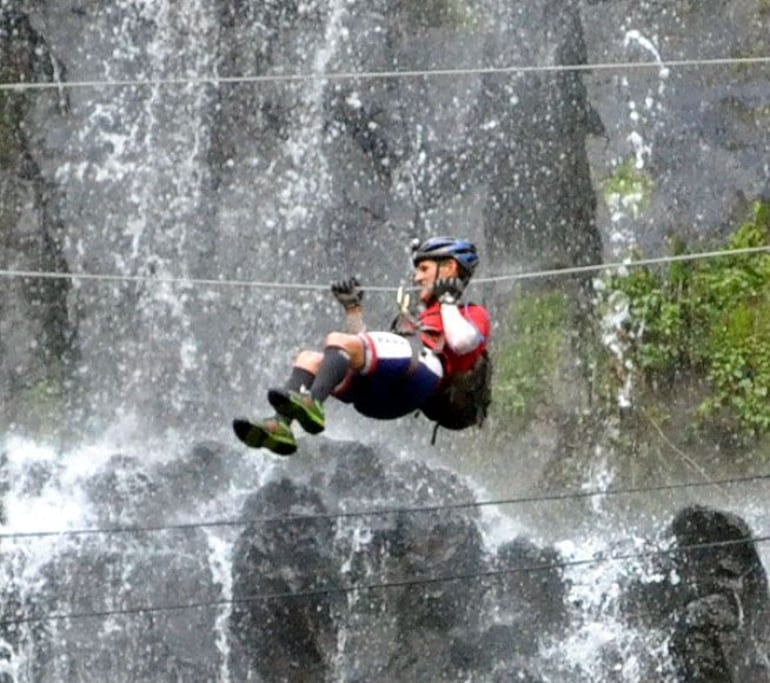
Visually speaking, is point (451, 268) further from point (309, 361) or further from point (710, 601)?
point (710, 601)

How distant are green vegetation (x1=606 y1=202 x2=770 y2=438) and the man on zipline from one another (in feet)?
12.0

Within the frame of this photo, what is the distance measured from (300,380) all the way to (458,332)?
0.68 metres

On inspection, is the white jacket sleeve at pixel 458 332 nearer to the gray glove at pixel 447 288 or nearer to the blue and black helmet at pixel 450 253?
the gray glove at pixel 447 288

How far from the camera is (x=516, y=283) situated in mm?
9461

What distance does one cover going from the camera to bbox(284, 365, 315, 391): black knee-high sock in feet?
16.7

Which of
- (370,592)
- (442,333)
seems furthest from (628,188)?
(442,333)

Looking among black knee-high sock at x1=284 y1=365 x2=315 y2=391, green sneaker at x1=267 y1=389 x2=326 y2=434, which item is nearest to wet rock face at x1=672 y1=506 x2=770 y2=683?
black knee-high sock at x1=284 y1=365 x2=315 y2=391

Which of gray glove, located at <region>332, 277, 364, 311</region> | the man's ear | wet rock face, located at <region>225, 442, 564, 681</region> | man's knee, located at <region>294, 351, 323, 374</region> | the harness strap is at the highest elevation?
wet rock face, located at <region>225, 442, 564, 681</region>

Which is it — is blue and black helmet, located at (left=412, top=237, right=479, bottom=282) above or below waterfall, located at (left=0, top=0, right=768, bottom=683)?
below

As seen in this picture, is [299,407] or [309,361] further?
[309,361]

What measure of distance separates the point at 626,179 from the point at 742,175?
0.66 meters

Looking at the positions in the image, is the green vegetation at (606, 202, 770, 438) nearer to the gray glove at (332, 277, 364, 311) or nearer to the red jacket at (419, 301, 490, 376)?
the red jacket at (419, 301, 490, 376)

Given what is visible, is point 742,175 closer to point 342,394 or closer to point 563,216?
point 563,216

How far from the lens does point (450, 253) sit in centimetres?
573
